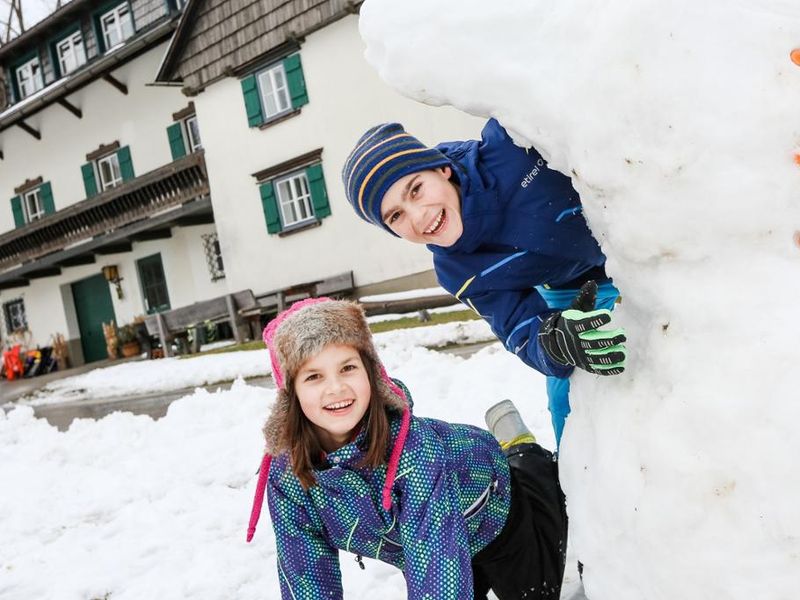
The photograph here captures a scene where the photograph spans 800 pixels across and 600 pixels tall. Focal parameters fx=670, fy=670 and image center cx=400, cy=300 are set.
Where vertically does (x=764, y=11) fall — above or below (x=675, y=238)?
above

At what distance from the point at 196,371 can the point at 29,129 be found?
12615 mm

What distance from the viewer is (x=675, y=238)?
4.40ft

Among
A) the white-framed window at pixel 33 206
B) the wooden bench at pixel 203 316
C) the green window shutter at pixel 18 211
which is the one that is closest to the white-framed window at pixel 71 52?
the white-framed window at pixel 33 206

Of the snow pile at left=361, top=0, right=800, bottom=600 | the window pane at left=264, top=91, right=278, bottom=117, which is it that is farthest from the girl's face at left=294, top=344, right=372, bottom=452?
the window pane at left=264, top=91, right=278, bottom=117

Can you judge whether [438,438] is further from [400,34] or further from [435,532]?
[400,34]

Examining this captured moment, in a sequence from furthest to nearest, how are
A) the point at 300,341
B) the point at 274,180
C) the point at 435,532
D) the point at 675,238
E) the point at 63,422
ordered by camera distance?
the point at 274,180 → the point at 63,422 → the point at 300,341 → the point at 435,532 → the point at 675,238

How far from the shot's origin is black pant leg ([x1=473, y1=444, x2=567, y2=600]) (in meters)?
2.13

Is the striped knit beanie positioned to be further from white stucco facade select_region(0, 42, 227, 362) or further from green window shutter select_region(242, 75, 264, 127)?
white stucco facade select_region(0, 42, 227, 362)

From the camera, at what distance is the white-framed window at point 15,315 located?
2005 centimetres

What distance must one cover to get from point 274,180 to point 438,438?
12.2 metres

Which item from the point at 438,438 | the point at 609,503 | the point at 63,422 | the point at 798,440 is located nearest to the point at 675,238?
the point at 798,440

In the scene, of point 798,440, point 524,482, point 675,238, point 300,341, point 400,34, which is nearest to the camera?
point 798,440

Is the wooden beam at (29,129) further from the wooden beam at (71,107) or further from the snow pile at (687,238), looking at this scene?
the snow pile at (687,238)

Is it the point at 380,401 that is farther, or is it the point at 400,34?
the point at 380,401
